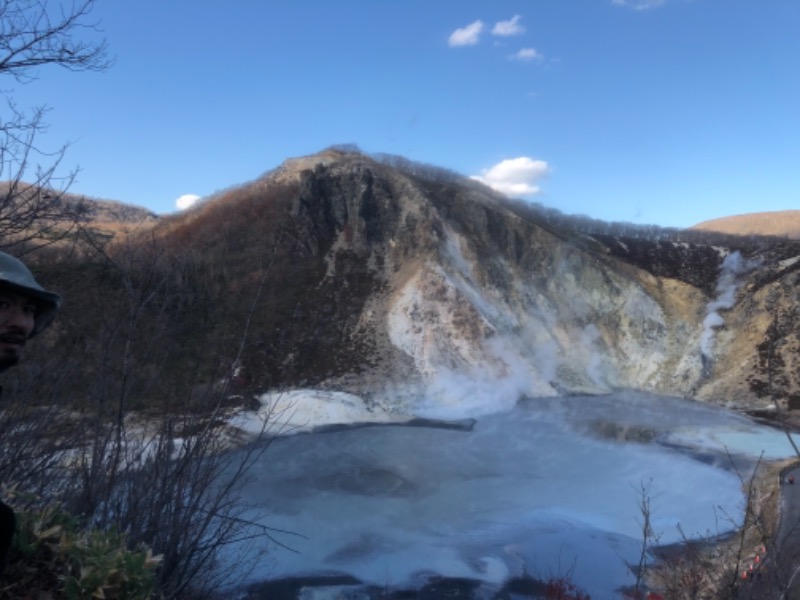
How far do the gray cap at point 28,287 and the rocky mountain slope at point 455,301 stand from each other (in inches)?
981

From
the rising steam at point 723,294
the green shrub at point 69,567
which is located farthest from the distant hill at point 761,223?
the green shrub at point 69,567

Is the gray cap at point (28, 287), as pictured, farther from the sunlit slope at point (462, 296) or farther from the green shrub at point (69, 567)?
the sunlit slope at point (462, 296)

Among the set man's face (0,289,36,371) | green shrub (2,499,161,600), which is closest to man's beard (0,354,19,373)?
man's face (0,289,36,371)

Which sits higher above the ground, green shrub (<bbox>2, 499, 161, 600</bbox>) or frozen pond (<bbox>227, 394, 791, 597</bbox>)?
green shrub (<bbox>2, 499, 161, 600</bbox>)

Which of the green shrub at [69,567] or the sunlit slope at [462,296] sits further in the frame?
the sunlit slope at [462,296]

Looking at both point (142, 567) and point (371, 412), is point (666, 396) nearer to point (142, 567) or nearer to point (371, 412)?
point (371, 412)

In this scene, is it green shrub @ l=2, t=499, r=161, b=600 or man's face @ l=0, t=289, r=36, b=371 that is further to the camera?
green shrub @ l=2, t=499, r=161, b=600

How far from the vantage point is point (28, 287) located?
2.07m

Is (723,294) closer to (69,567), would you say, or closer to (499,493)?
(499,493)

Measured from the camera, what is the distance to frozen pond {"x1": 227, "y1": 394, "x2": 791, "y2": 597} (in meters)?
13.3

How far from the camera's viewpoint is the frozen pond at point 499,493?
43.5 ft

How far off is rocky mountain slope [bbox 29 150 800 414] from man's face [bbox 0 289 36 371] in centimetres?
2507

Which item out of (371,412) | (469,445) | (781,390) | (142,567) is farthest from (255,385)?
(781,390)

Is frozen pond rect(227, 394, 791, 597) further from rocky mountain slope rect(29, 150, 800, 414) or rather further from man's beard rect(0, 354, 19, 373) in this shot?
man's beard rect(0, 354, 19, 373)
